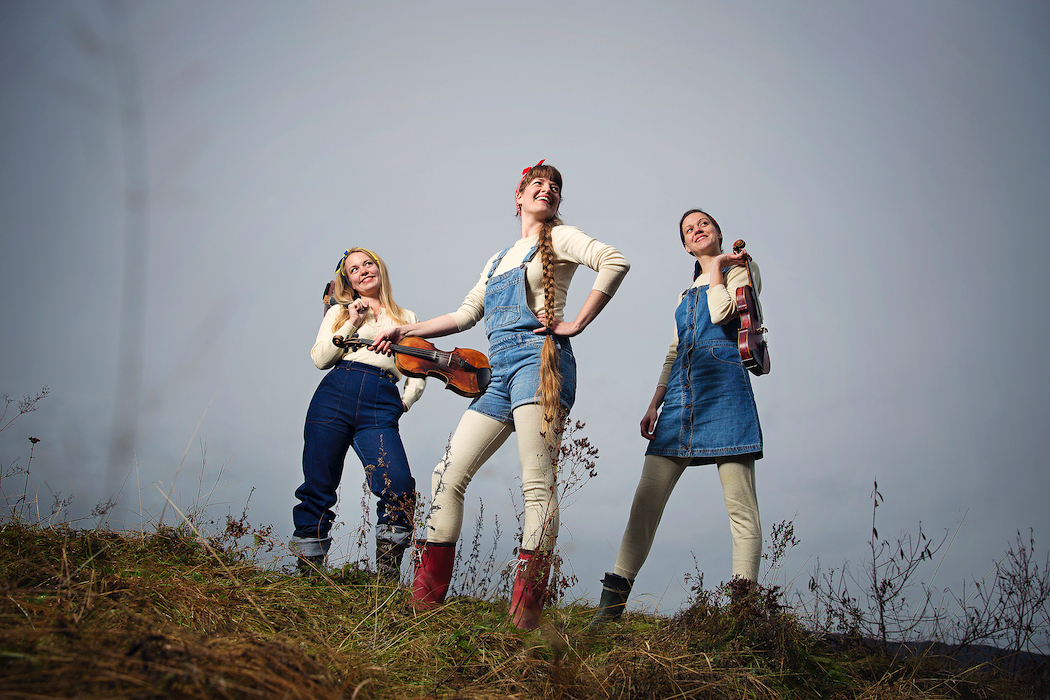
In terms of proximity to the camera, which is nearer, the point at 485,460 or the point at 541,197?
the point at 485,460

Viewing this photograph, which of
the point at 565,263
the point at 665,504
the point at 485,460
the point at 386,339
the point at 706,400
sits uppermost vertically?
the point at 565,263

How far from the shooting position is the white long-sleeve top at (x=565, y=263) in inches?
127

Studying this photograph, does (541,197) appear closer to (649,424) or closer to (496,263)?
(496,263)

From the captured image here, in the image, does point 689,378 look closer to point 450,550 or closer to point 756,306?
point 756,306

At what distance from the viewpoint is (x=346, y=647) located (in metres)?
2.46

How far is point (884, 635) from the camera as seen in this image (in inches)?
135

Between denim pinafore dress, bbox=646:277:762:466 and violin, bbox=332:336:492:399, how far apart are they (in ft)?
3.52

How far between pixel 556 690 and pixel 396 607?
94cm

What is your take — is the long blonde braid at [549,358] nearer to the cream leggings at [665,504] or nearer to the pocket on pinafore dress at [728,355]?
the cream leggings at [665,504]

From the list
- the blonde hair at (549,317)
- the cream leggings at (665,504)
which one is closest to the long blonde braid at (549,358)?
the blonde hair at (549,317)

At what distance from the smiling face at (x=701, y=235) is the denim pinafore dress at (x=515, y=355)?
1130 millimetres

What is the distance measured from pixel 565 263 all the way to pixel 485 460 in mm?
1130

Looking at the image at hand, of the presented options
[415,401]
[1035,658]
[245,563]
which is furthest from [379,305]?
[1035,658]

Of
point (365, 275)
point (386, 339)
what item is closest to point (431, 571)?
point (386, 339)
